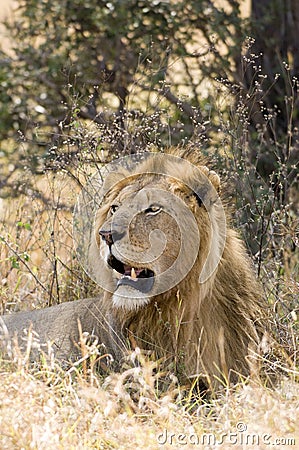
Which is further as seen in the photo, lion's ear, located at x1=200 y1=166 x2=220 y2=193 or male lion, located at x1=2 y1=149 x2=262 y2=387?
lion's ear, located at x1=200 y1=166 x2=220 y2=193

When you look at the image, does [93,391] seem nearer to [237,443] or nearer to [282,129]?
[237,443]

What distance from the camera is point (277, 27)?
879 cm

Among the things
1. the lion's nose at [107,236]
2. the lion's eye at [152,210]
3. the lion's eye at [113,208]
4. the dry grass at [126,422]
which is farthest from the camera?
the lion's eye at [113,208]

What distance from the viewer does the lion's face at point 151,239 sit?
4.04 meters

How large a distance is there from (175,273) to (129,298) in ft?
0.79

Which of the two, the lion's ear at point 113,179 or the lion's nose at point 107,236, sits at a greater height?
the lion's ear at point 113,179

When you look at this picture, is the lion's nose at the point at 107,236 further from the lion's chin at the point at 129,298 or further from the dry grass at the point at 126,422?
the dry grass at the point at 126,422

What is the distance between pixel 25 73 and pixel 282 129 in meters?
2.45

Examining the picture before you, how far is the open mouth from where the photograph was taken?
4078mm

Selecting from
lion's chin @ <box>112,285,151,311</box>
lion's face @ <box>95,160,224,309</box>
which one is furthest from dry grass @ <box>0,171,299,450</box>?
lion's face @ <box>95,160,224,309</box>

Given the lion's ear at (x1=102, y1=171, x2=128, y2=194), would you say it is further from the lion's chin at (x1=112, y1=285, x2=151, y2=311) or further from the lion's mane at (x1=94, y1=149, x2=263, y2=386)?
the lion's chin at (x1=112, y1=285, x2=151, y2=311)

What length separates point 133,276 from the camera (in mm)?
A: 4070

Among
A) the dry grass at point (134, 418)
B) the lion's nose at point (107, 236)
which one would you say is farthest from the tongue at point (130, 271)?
the dry grass at point (134, 418)

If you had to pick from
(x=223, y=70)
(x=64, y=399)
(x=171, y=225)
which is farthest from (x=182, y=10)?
(x=64, y=399)
